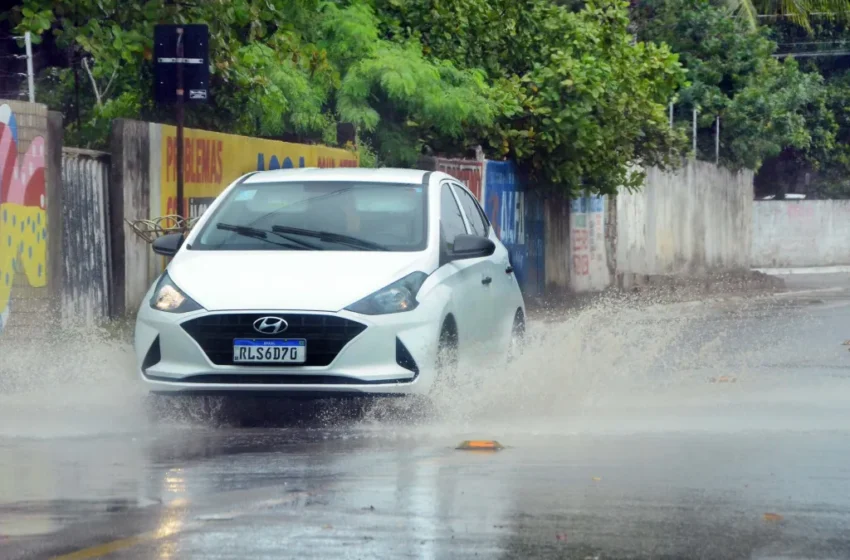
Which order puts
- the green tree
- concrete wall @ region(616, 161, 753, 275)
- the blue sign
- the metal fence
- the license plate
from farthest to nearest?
1. concrete wall @ region(616, 161, 753, 275)
2. the blue sign
3. the green tree
4. the metal fence
5. the license plate

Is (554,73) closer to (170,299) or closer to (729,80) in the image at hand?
(170,299)

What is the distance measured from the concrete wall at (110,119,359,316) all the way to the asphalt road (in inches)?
76.4

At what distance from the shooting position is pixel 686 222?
33.6m

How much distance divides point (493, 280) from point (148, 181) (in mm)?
5242

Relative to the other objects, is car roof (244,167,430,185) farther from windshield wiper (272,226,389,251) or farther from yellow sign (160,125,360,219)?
yellow sign (160,125,360,219)


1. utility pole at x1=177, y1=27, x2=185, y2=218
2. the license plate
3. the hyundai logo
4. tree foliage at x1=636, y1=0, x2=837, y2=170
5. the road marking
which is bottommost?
the road marking

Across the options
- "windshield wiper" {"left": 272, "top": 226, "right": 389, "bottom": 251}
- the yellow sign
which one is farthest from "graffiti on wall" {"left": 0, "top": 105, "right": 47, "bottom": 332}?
"windshield wiper" {"left": 272, "top": 226, "right": 389, "bottom": 251}

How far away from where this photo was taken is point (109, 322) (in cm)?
1446

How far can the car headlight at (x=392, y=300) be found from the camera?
8991 millimetres

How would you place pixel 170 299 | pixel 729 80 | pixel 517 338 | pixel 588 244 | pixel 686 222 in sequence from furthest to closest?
pixel 729 80 < pixel 686 222 < pixel 588 244 < pixel 517 338 < pixel 170 299

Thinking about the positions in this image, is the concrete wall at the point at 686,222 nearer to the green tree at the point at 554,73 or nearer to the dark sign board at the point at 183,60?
the green tree at the point at 554,73

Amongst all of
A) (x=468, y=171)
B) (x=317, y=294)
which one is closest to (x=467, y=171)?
(x=468, y=171)

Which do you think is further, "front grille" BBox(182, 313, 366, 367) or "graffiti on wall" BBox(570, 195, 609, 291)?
"graffiti on wall" BBox(570, 195, 609, 291)

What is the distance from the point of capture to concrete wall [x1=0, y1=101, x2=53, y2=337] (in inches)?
492
